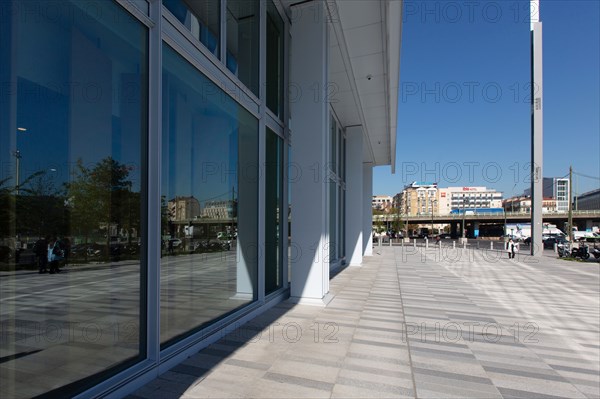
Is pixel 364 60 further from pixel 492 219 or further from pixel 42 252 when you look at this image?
pixel 492 219

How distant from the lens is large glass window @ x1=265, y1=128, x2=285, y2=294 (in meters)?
6.75

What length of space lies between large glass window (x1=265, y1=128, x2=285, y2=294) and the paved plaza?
2.62ft

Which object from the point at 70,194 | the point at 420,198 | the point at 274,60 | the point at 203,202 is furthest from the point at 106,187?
the point at 420,198

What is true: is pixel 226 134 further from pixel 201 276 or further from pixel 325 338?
pixel 325 338

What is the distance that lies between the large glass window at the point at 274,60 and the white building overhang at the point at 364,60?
37cm

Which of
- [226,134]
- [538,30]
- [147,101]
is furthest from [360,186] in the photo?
[538,30]

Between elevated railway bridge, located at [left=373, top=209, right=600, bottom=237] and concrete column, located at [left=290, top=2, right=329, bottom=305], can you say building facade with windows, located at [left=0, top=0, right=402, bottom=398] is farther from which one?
elevated railway bridge, located at [left=373, top=209, right=600, bottom=237]

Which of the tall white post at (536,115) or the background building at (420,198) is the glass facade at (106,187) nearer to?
the tall white post at (536,115)

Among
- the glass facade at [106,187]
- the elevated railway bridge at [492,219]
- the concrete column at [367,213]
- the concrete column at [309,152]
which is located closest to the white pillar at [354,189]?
the concrete column at [367,213]

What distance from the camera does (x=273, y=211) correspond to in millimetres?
7051

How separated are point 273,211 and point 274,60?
10.7ft

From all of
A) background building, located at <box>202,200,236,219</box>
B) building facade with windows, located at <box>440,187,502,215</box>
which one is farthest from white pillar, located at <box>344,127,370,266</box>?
building facade with windows, located at <box>440,187,502,215</box>

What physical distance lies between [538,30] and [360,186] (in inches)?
943

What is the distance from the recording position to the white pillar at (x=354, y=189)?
49.6 ft
